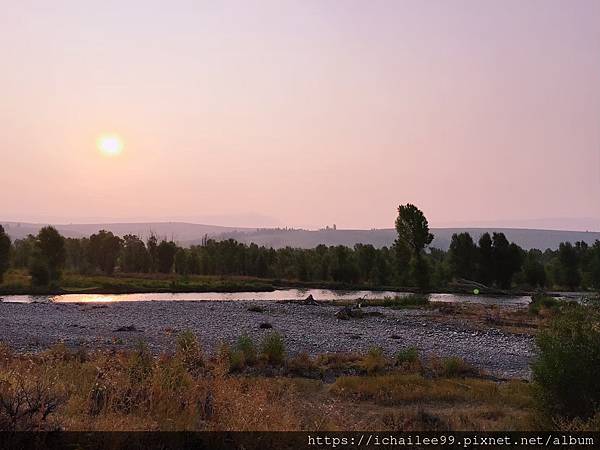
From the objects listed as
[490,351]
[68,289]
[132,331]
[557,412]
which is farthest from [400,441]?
[68,289]

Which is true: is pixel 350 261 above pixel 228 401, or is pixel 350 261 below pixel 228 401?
above

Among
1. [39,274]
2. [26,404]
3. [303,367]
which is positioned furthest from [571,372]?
[39,274]

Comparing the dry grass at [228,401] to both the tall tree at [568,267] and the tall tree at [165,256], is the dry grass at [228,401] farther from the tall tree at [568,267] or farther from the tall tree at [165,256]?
the tall tree at [165,256]

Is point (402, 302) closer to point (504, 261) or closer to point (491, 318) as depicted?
point (491, 318)

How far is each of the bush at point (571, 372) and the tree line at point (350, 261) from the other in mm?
59744

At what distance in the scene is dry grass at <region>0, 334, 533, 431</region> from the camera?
6824 mm

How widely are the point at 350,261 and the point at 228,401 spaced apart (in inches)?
3306

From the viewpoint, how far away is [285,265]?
4055 inches

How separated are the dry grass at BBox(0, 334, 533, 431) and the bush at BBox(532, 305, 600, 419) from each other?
63 cm

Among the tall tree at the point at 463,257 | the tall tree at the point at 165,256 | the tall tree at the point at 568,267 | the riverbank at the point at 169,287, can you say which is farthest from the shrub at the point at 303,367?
the tall tree at the point at 165,256

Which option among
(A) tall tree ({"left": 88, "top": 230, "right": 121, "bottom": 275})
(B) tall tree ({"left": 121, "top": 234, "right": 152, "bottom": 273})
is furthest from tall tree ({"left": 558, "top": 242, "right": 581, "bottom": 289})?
(A) tall tree ({"left": 88, "top": 230, "right": 121, "bottom": 275})

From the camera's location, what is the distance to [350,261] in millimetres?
91062

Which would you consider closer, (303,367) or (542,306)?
(303,367)

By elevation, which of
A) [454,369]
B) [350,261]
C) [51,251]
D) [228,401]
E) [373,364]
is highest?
[51,251]
